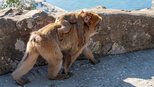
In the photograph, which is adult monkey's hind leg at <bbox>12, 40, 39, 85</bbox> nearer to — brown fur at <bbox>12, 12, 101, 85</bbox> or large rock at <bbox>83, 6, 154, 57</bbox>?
brown fur at <bbox>12, 12, 101, 85</bbox>

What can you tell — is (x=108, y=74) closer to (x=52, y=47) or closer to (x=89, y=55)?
(x=89, y=55)

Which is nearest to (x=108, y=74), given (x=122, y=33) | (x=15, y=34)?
(x=122, y=33)

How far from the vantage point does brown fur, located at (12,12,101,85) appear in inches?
117

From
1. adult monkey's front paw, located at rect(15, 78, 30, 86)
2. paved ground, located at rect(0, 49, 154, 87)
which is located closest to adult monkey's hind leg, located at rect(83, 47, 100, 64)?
paved ground, located at rect(0, 49, 154, 87)

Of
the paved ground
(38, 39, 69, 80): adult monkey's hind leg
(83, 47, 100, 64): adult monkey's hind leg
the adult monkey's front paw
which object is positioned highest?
(38, 39, 69, 80): adult monkey's hind leg

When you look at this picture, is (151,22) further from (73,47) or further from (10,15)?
(10,15)

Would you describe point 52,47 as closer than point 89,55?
Yes

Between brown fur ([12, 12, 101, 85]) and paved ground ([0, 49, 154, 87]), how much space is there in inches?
7.1

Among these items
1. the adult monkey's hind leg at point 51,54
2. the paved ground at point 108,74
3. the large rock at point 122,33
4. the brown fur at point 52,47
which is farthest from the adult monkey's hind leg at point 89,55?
the adult monkey's hind leg at point 51,54

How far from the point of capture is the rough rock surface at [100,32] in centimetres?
355

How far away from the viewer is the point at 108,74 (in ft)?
11.6

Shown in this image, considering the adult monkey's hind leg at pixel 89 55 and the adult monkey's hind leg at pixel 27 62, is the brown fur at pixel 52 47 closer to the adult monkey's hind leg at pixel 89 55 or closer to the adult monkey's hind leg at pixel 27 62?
the adult monkey's hind leg at pixel 27 62

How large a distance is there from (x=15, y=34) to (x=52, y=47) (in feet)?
3.10

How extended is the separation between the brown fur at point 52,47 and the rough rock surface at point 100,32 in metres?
0.57
